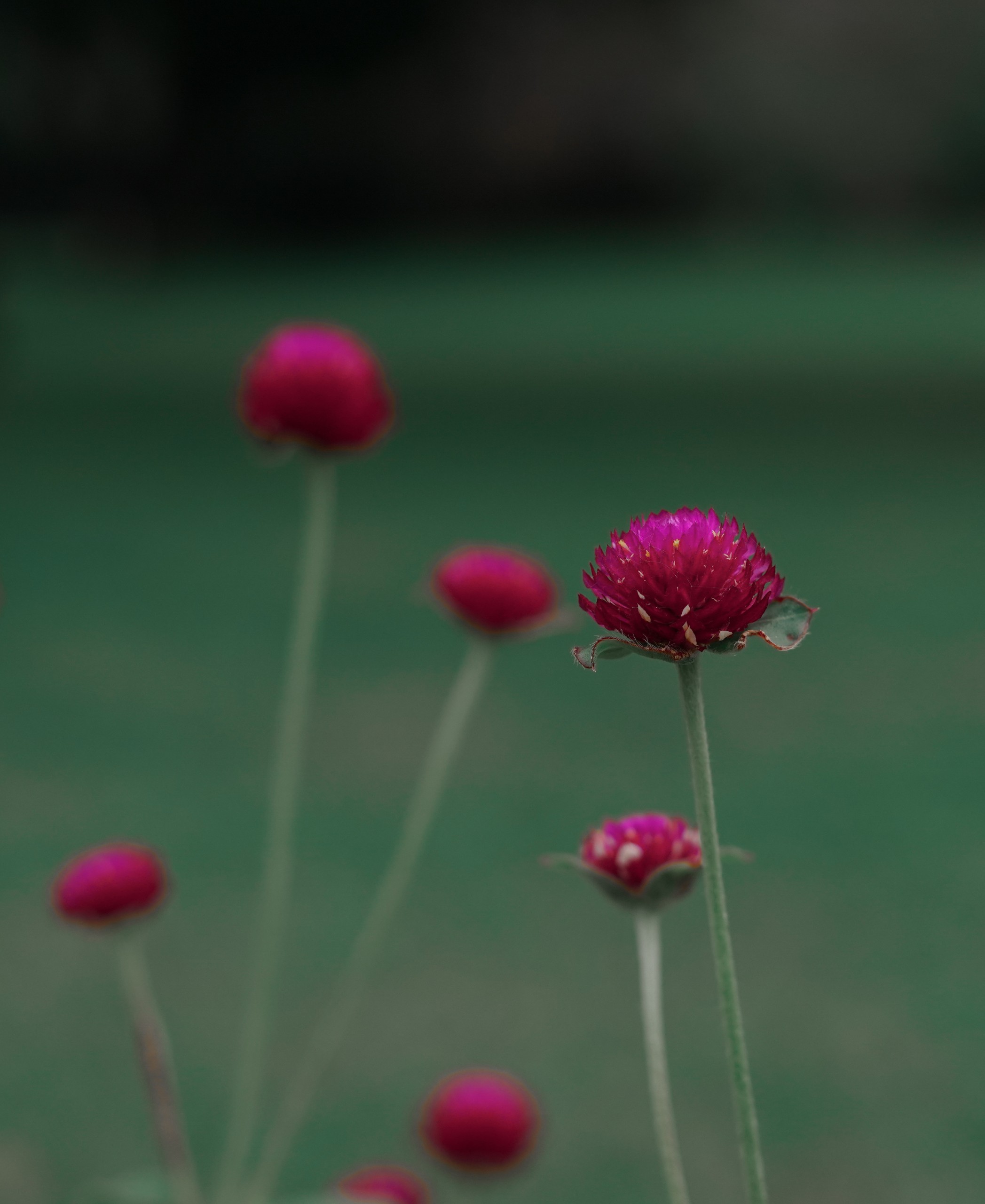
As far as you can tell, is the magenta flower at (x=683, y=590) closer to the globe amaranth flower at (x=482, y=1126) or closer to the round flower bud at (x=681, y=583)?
the round flower bud at (x=681, y=583)

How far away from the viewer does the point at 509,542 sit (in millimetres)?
4582

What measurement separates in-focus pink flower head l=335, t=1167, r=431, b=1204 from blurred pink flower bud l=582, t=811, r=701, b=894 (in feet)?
1.42

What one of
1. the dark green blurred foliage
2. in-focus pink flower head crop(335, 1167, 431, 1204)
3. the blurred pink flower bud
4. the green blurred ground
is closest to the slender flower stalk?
the blurred pink flower bud

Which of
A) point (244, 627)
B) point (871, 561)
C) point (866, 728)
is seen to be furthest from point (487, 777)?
point (871, 561)

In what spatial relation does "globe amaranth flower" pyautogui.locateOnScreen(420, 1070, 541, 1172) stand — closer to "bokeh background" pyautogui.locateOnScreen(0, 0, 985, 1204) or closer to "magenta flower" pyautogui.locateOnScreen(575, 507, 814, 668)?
"bokeh background" pyautogui.locateOnScreen(0, 0, 985, 1204)

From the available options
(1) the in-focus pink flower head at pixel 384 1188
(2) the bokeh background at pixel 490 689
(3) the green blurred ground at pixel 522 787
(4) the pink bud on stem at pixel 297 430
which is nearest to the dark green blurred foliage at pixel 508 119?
(2) the bokeh background at pixel 490 689

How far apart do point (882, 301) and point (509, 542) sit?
8780 mm

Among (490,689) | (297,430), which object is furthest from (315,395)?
(490,689)

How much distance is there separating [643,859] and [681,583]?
13cm

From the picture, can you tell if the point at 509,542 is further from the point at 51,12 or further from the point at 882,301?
the point at 882,301

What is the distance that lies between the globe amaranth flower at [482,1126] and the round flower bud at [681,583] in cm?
53

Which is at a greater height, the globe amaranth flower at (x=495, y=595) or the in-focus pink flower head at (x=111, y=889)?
the globe amaranth flower at (x=495, y=595)

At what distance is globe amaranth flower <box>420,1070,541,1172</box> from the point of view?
2.85ft

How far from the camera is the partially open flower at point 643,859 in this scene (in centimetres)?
49
